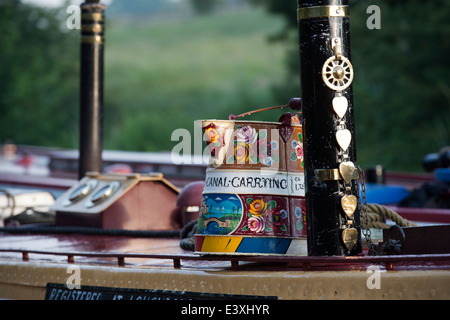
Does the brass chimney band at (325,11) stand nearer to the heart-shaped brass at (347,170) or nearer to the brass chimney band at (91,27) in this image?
the heart-shaped brass at (347,170)

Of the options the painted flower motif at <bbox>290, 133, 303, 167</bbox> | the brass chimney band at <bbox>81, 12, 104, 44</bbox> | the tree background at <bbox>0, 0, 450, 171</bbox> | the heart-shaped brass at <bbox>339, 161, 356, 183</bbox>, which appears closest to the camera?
the heart-shaped brass at <bbox>339, 161, 356, 183</bbox>

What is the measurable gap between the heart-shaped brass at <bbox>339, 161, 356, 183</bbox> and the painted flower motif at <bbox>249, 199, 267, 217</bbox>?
337 millimetres

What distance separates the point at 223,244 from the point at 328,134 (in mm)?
547

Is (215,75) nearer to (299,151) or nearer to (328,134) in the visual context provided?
(299,151)

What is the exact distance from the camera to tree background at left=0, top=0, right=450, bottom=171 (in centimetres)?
1862

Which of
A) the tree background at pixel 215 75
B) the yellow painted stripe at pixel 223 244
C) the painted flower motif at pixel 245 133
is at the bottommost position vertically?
the yellow painted stripe at pixel 223 244

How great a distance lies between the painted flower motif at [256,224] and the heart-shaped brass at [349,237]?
315 mm

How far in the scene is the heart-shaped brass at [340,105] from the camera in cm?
277

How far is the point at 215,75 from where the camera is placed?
44.8m

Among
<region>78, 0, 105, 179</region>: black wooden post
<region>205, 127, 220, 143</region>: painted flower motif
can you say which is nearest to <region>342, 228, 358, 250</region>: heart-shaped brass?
<region>205, 127, 220, 143</region>: painted flower motif

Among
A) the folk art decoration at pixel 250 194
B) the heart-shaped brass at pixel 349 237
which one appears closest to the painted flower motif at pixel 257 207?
the folk art decoration at pixel 250 194

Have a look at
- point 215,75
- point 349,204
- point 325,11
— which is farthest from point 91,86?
point 215,75

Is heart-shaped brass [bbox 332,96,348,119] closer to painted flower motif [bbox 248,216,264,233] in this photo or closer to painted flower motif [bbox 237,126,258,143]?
painted flower motif [bbox 237,126,258,143]
